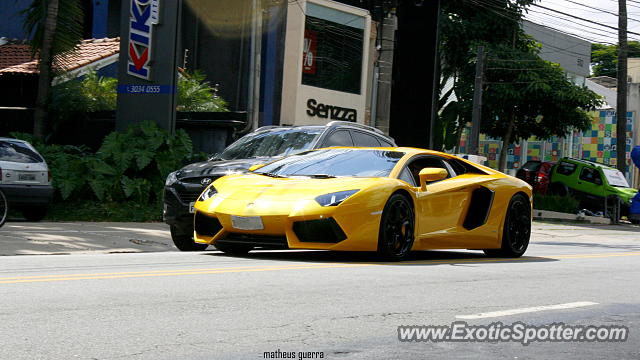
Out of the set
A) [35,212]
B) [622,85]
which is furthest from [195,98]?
[622,85]

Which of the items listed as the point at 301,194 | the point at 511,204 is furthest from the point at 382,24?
the point at 301,194

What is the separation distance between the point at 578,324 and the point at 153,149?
13.3 meters

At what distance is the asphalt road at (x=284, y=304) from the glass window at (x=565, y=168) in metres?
24.4

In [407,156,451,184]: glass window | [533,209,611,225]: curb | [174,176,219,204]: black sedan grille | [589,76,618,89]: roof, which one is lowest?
[533,209,611,225]: curb

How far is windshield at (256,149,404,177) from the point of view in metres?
10.9

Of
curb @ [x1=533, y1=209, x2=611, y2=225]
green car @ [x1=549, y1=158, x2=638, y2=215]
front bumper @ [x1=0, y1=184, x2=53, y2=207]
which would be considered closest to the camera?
front bumper @ [x1=0, y1=184, x2=53, y2=207]

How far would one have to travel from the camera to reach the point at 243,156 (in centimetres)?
1370

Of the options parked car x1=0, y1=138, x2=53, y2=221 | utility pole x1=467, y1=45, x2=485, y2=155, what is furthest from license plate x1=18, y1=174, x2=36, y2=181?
utility pole x1=467, y1=45, x2=485, y2=155

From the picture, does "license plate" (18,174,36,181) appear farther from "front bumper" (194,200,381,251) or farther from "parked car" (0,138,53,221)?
"front bumper" (194,200,381,251)

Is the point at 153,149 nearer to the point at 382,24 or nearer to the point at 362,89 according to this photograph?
the point at 382,24

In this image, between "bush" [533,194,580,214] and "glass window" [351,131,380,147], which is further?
"bush" [533,194,580,214]

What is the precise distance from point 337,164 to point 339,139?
3.25 m

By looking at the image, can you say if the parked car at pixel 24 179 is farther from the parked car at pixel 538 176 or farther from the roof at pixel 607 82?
the roof at pixel 607 82

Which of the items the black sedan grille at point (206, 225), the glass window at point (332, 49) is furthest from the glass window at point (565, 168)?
the black sedan grille at point (206, 225)
